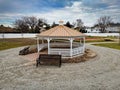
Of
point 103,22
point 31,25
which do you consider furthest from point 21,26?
point 103,22

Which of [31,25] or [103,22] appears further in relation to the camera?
[103,22]

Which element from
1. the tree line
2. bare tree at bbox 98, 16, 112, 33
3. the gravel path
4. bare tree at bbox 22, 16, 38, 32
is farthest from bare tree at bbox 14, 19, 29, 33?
the gravel path

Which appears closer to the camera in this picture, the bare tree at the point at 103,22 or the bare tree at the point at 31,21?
the bare tree at the point at 31,21

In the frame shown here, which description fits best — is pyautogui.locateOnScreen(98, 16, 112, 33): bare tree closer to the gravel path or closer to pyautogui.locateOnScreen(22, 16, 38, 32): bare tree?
pyautogui.locateOnScreen(22, 16, 38, 32): bare tree

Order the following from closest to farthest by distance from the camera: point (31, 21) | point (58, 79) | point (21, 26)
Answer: point (58, 79) → point (21, 26) → point (31, 21)

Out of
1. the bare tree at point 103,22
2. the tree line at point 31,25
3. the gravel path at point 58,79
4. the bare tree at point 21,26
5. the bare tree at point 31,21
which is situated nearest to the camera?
the gravel path at point 58,79

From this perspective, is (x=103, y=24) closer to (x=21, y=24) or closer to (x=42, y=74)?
(x=21, y=24)

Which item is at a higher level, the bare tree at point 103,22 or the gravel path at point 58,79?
the bare tree at point 103,22

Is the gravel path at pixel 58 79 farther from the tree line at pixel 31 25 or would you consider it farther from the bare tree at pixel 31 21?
the bare tree at pixel 31 21

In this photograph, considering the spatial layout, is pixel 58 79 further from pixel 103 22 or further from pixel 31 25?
pixel 103 22

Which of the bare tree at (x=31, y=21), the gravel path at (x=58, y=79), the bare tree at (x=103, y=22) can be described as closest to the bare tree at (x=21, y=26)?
the bare tree at (x=31, y=21)

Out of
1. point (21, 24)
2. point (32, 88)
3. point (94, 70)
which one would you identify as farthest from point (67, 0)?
point (21, 24)

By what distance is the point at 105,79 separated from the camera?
361 inches

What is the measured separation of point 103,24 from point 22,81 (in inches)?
3787
